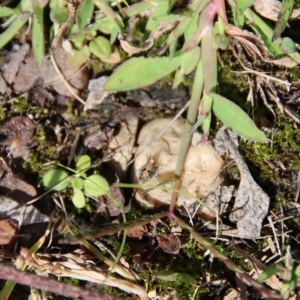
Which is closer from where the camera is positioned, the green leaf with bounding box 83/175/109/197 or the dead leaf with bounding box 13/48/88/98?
the green leaf with bounding box 83/175/109/197

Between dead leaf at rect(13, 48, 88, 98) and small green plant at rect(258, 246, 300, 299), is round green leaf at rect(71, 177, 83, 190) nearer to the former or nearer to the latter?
dead leaf at rect(13, 48, 88, 98)

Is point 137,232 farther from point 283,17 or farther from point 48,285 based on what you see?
point 283,17

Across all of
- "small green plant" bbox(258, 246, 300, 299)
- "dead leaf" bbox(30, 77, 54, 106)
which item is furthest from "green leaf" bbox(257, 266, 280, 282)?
"dead leaf" bbox(30, 77, 54, 106)

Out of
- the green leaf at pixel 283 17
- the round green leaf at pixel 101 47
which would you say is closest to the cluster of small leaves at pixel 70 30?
the round green leaf at pixel 101 47

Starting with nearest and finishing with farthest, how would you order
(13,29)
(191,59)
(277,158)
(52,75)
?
(191,59)
(277,158)
(13,29)
(52,75)

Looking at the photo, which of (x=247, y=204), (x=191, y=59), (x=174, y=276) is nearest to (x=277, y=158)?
(x=247, y=204)
